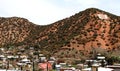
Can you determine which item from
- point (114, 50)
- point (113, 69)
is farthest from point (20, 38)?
point (113, 69)

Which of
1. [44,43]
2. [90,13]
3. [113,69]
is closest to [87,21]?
[90,13]

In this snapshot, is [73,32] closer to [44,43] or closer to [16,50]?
[44,43]

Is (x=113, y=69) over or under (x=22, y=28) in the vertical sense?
under

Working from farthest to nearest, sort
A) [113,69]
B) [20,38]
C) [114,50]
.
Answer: [20,38] → [114,50] → [113,69]

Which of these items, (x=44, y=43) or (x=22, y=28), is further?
(x=22, y=28)

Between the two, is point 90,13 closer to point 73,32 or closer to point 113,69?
point 73,32

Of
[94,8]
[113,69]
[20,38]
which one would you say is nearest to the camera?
[113,69]
